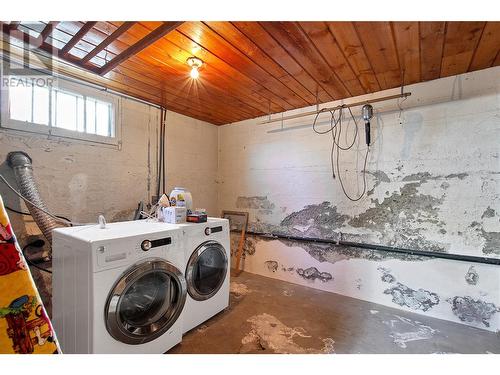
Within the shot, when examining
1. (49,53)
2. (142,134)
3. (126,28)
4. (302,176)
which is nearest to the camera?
(126,28)

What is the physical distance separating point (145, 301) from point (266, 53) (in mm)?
1996

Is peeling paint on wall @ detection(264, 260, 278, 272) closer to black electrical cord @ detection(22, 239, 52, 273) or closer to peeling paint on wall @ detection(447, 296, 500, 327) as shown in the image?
peeling paint on wall @ detection(447, 296, 500, 327)

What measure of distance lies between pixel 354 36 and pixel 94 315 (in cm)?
234

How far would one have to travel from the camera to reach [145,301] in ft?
5.19

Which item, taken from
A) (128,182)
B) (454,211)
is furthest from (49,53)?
(454,211)

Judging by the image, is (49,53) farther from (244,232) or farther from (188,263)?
(244,232)

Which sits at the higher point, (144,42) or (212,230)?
(144,42)

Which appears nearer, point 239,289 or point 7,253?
point 7,253

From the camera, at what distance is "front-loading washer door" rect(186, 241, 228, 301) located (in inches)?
73.8

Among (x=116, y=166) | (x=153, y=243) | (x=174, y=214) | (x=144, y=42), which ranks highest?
(x=144, y=42)

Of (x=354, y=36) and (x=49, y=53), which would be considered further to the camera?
(x=49, y=53)

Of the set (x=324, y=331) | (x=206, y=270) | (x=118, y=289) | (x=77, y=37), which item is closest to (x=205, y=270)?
(x=206, y=270)

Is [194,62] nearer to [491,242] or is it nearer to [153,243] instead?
[153,243]

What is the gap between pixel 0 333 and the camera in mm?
661
